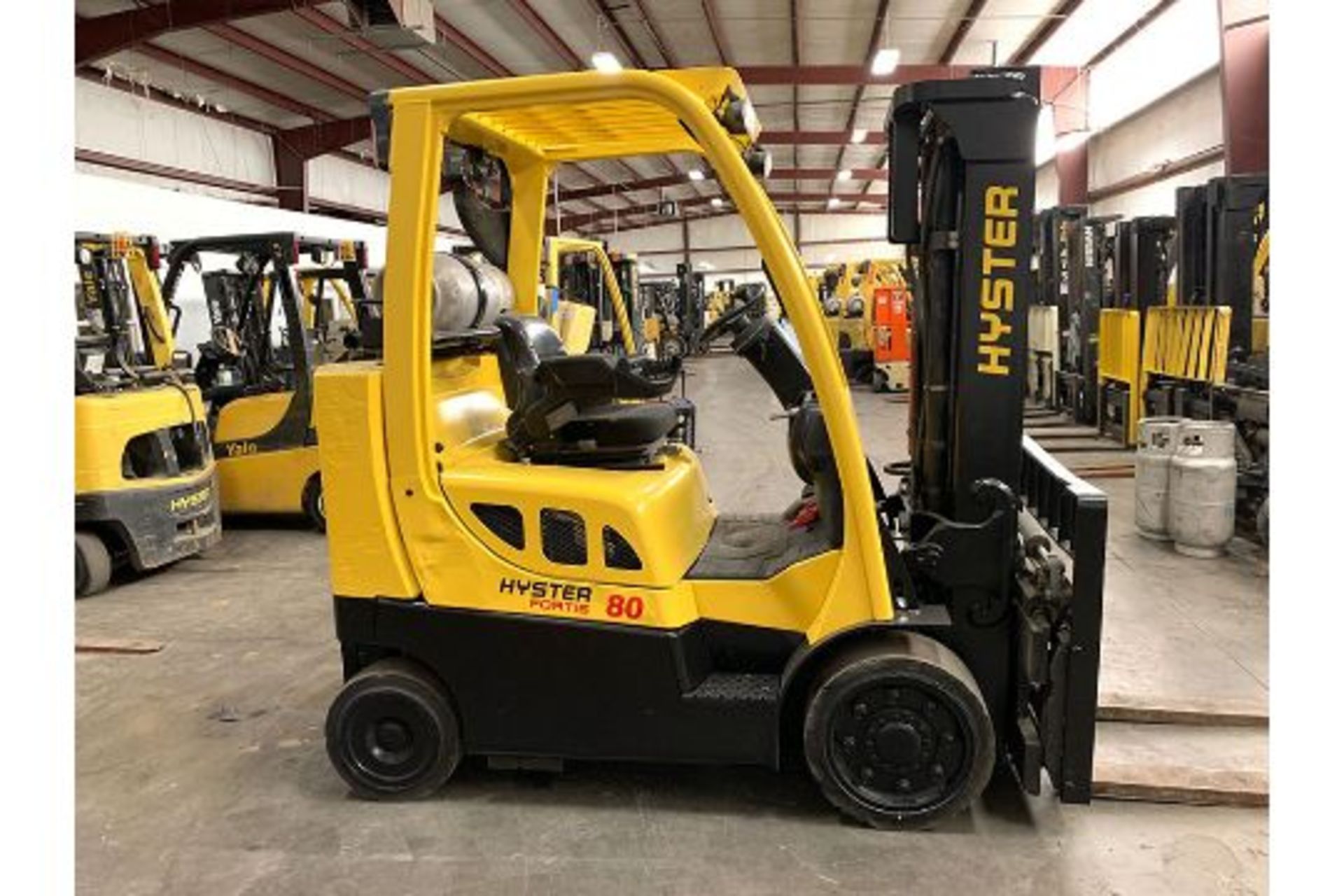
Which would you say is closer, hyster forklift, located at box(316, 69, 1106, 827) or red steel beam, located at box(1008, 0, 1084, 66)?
hyster forklift, located at box(316, 69, 1106, 827)

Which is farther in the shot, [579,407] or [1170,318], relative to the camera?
[1170,318]

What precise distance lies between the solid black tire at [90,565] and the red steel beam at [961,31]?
536 inches

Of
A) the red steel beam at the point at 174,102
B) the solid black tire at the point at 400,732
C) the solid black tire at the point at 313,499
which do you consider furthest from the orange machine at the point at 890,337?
the solid black tire at the point at 400,732

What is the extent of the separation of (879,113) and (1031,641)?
70.2 ft

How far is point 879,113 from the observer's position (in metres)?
22.3

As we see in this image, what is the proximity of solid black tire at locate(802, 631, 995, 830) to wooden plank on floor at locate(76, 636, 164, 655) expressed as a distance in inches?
148

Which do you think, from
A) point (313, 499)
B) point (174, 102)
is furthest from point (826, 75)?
point (313, 499)

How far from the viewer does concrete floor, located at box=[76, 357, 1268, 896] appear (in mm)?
2865

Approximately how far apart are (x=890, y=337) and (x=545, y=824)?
47.9ft

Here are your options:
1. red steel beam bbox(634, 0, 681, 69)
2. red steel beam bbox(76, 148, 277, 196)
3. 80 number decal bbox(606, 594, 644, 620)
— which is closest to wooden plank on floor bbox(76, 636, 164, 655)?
80 number decal bbox(606, 594, 644, 620)

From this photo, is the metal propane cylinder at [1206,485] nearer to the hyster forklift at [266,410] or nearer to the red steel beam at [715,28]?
the hyster forklift at [266,410]

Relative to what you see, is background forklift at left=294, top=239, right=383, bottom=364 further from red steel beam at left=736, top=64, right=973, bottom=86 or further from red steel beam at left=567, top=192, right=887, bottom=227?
red steel beam at left=567, top=192, right=887, bottom=227

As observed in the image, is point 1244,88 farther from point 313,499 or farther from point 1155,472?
point 313,499

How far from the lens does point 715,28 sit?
15.3m
